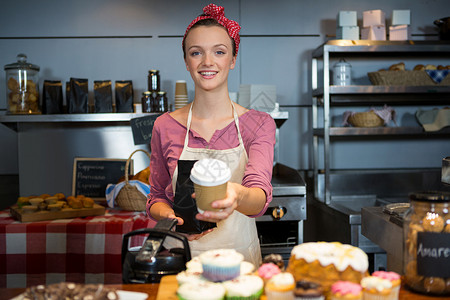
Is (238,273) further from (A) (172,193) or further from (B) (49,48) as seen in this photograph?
(B) (49,48)

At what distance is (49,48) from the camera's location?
320cm

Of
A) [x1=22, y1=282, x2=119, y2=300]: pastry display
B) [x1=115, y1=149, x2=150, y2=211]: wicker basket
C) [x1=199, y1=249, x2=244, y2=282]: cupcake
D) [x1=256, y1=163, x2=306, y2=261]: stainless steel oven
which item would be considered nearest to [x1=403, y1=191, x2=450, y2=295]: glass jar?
[x1=199, y1=249, x2=244, y2=282]: cupcake

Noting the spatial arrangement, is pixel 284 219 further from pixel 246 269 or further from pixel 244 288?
pixel 244 288

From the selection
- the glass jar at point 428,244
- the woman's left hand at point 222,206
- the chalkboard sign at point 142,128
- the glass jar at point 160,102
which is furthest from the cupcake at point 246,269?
the glass jar at point 160,102

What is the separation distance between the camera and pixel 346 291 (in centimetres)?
82

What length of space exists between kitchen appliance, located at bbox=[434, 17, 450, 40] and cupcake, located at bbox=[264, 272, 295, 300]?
2941 millimetres

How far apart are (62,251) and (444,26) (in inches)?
114

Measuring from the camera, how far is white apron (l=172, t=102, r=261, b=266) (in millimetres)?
1525

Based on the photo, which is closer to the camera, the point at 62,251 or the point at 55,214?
the point at 62,251

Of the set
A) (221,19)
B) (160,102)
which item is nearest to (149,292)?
(221,19)

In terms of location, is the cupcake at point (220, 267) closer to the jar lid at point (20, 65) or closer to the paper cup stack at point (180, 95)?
the paper cup stack at point (180, 95)

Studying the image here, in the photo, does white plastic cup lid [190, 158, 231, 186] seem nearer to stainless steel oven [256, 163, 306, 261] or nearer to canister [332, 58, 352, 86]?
stainless steel oven [256, 163, 306, 261]

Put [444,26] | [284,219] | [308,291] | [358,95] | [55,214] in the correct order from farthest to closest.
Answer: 1. [358,95]
2. [444,26]
3. [284,219]
4. [55,214]
5. [308,291]

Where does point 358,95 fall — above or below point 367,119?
above
